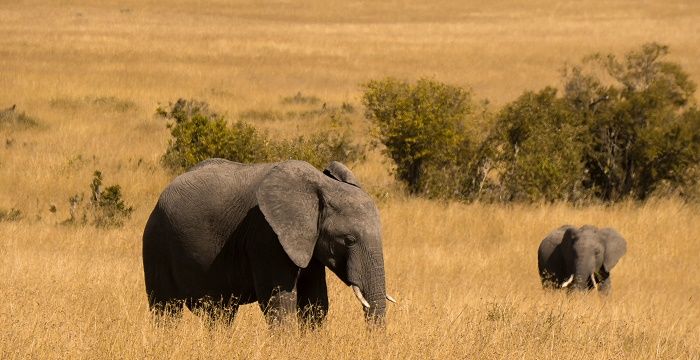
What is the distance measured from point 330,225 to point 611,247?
25.6ft

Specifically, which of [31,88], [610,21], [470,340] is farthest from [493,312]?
[610,21]

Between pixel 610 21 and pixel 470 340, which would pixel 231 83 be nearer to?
pixel 470 340

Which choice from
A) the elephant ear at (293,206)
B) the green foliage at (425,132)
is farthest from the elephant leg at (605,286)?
the elephant ear at (293,206)

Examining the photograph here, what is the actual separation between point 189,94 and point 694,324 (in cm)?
2324

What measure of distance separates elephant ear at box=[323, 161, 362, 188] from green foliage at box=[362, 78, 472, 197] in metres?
11.3

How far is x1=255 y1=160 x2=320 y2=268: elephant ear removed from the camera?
7.48 meters

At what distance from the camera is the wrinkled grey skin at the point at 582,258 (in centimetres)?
1430

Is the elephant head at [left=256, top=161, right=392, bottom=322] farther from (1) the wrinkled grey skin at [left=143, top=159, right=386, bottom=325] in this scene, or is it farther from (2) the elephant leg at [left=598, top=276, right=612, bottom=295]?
(2) the elephant leg at [left=598, top=276, right=612, bottom=295]

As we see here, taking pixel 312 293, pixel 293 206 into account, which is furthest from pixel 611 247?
A: pixel 293 206

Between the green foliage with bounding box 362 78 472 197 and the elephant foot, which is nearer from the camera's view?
the elephant foot

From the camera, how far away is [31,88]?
31.6 meters

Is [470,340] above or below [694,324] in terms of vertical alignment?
above

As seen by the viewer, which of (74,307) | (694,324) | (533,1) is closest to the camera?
(74,307)

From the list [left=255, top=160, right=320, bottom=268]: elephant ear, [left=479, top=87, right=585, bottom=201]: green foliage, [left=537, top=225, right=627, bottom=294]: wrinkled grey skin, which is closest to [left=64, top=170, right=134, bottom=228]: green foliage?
[left=537, top=225, right=627, bottom=294]: wrinkled grey skin
